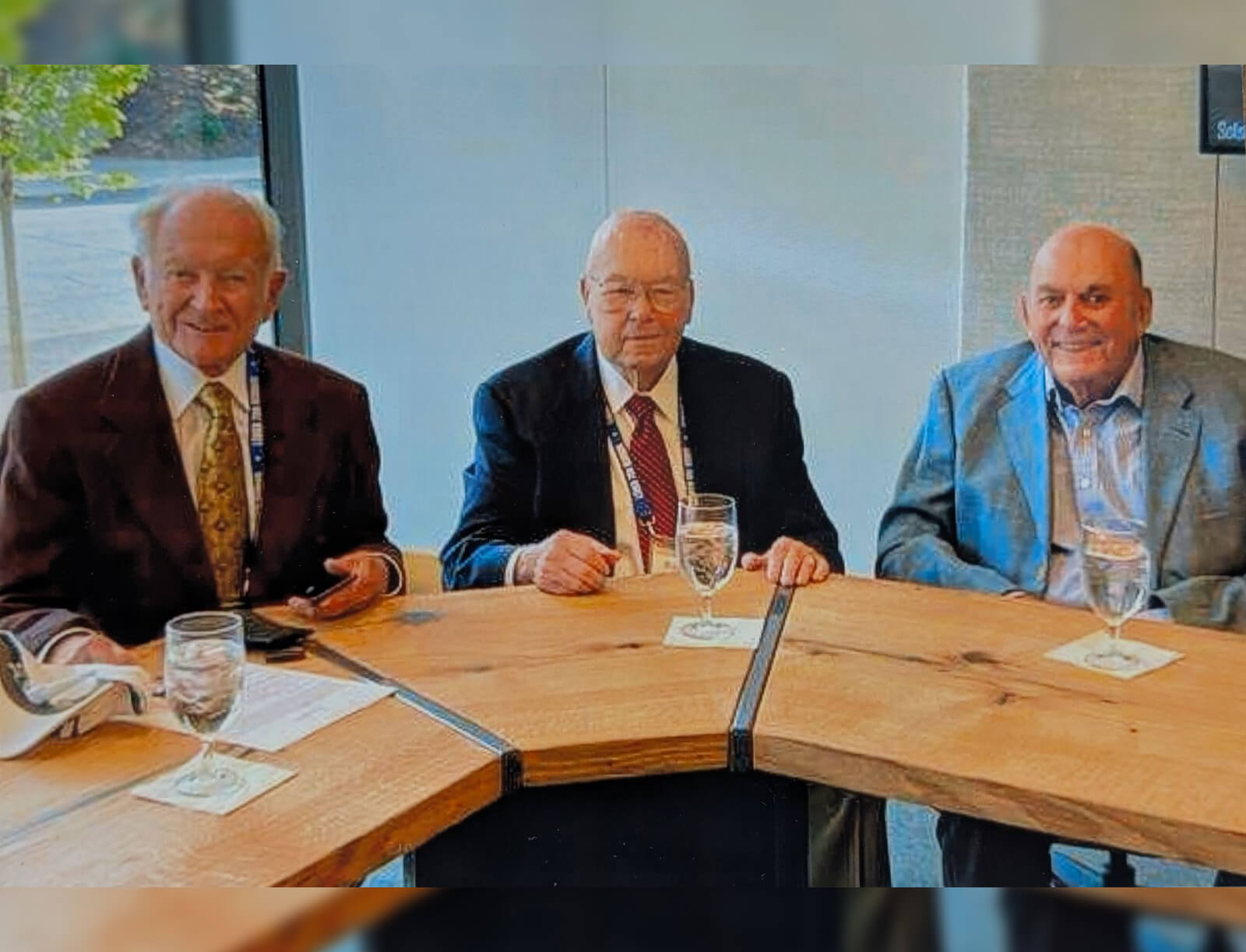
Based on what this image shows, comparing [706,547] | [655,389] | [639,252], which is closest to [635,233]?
[639,252]

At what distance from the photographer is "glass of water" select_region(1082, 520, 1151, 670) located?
1518mm

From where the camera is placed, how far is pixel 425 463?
158cm

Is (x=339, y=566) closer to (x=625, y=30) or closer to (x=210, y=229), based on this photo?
(x=210, y=229)

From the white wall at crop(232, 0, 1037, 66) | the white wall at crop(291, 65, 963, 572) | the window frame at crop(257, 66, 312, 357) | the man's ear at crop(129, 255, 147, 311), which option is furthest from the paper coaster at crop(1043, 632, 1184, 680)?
the man's ear at crop(129, 255, 147, 311)

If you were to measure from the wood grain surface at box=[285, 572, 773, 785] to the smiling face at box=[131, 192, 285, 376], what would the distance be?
0.31 meters

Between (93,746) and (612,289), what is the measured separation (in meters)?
0.62

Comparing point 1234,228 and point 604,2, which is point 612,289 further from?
point 1234,228

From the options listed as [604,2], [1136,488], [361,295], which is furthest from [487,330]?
[1136,488]

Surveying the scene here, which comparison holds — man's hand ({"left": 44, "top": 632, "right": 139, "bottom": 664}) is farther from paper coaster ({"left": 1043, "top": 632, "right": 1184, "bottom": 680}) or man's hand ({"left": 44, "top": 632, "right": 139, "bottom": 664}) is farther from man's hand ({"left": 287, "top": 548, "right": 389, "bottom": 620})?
paper coaster ({"left": 1043, "top": 632, "right": 1184, "bottom": 680})

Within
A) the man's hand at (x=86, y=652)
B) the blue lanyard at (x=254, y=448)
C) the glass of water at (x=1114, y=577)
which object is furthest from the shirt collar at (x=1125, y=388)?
the man's hand at (x=86, y=652)

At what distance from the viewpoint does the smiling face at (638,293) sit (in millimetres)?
1530

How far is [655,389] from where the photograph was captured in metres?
1.66

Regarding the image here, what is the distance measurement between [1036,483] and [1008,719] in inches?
11.1

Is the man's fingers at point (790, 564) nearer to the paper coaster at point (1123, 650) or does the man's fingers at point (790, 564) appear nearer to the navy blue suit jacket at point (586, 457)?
the navy blue suit jacket at point (586, 457)
